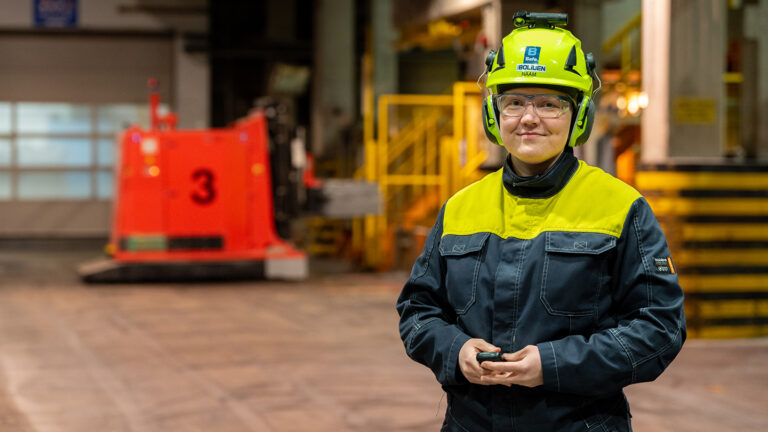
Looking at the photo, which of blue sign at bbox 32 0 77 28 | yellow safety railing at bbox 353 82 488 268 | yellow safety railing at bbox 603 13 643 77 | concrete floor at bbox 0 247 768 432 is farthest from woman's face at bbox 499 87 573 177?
blue sign at bbox 32 0 77 28

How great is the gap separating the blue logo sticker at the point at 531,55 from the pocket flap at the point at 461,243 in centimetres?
43

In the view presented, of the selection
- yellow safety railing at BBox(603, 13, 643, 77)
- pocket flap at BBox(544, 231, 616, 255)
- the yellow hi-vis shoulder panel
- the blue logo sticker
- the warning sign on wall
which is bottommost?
pocket flap at BBox(544, 231, 616, 255)

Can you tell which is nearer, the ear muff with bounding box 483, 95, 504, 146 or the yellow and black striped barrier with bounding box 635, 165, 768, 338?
the ear muff with bounding box 483, 95, 504, 146

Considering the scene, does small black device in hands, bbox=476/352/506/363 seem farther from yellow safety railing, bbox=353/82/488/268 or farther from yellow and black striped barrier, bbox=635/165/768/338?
yellow safety railing, bbox=353/82/488/268

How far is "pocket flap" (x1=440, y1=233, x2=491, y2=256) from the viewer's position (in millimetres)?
2393

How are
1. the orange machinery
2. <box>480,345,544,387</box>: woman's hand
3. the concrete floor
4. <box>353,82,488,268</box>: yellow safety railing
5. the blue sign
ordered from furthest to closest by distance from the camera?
the blue sign → the orange machinery → <box>353,82,488,268</box>: yellow safety railing → the concrete floor → <box>480,345,544,387</box>: woman's hand

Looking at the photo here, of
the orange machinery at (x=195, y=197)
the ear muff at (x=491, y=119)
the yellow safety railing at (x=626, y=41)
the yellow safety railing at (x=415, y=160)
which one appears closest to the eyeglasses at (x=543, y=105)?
the ear muff at (x=491, y=119)

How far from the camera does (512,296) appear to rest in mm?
2312

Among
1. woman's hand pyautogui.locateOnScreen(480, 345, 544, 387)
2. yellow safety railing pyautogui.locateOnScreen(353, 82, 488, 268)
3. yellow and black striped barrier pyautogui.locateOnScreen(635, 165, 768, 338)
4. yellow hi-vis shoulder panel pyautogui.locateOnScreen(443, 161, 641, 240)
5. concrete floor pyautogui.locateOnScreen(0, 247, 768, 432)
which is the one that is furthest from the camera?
yellow safety railing pyautogui.locateOnScreen(353, 82, 488, 268)

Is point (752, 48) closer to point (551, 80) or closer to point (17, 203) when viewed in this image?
point (551, 80)

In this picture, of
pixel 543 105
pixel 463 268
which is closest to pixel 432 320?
pixel 463 268

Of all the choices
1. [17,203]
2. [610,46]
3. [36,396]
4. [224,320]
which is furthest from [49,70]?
[36,396]

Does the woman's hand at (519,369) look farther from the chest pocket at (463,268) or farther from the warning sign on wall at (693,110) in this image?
the warning sign on wall at (693,110)

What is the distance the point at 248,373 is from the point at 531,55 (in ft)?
17.9
